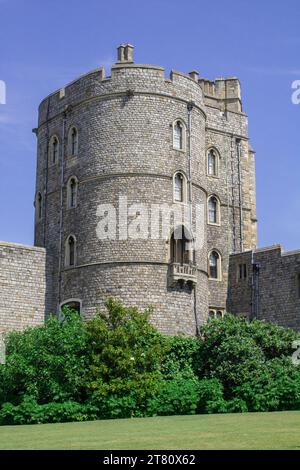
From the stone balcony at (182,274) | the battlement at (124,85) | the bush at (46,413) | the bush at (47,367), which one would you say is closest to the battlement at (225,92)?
the battlement at (124,85)

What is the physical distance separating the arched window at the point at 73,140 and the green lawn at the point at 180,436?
1771 cm

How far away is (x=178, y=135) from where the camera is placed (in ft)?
110

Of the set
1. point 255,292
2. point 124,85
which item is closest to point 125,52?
point 124,85

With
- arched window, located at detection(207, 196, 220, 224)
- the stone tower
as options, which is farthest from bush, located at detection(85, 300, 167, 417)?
arched window, located at detection(207, 196, 220, 224)

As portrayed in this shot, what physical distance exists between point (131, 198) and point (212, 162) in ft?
23.1

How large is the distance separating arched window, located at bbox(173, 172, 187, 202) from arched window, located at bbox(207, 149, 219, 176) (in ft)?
13.5

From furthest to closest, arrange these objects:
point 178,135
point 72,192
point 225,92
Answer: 1. point 225,92
2. point 72,192
3. point 178,135

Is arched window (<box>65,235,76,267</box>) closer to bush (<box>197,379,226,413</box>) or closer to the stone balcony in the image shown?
the stone balcony

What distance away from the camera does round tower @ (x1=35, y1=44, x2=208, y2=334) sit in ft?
103

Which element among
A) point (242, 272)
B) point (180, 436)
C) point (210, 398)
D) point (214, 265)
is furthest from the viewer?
point (214, 265)

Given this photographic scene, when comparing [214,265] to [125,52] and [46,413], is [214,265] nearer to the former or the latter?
[125,52]

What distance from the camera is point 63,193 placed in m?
34.6

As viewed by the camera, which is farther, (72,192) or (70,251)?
(72,192)

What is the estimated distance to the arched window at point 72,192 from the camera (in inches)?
1332
